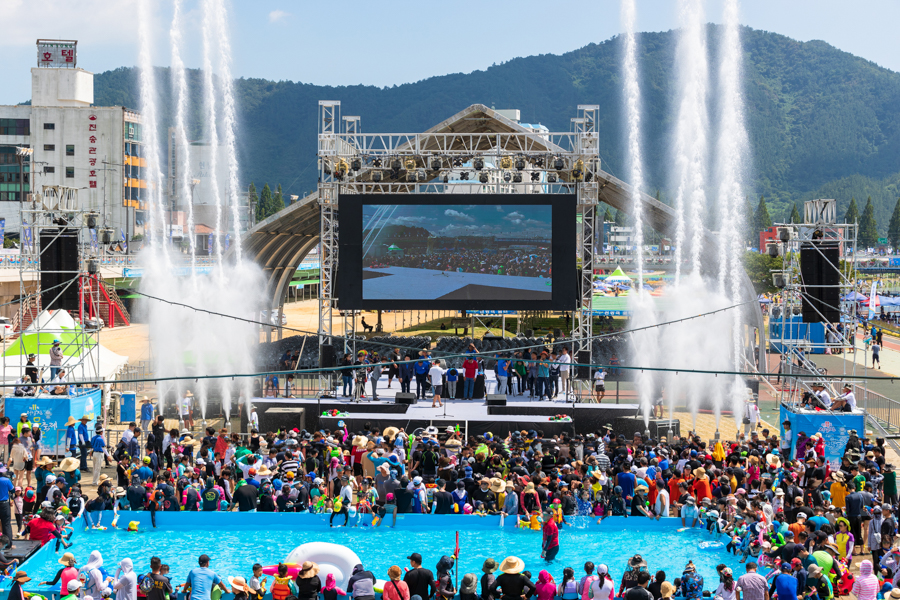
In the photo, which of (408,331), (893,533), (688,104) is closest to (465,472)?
(893,533)

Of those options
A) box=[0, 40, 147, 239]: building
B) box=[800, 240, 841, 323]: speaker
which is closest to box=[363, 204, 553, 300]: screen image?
box=[800, 240, 841, 323]: speaker

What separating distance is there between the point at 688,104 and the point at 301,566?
3339cm

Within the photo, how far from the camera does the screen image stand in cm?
2817

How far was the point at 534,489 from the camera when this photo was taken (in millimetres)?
14195

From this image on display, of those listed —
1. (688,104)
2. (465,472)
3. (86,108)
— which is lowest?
(465,472)

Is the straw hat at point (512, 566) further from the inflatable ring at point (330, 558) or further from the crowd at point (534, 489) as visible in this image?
the crowd at point (534, 489)

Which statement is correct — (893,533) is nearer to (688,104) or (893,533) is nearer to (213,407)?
(213,407)

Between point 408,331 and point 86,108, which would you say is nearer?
point 408,331

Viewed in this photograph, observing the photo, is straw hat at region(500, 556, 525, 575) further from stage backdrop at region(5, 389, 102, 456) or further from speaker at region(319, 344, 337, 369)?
speaker at region(319, 344, 337, 369)

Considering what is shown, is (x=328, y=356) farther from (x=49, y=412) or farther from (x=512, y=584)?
(x=512, y=584)

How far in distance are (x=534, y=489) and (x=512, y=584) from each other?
12.6 ft

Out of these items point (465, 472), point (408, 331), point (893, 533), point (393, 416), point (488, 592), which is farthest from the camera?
point (408, 331)

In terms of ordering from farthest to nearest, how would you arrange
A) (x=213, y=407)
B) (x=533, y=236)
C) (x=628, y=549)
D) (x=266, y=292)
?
(x=266, y=292), (x=533, y=236), (x=213, y=407), (x=628, y=549)

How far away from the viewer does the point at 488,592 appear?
10.5m
